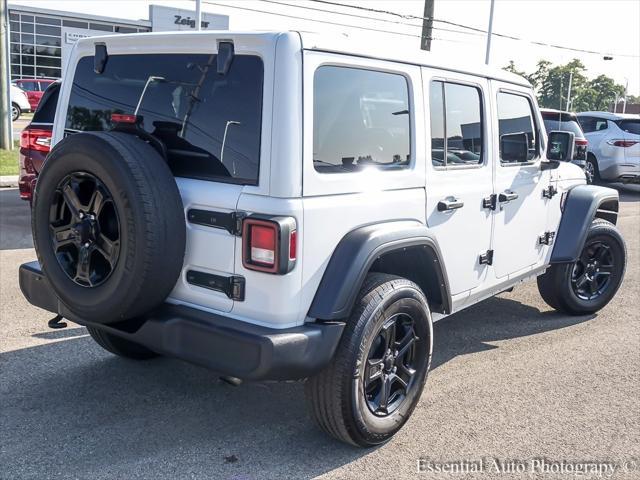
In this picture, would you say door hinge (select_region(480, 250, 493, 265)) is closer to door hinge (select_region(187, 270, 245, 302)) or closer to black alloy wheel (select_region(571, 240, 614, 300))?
black alloy wheel (select_region(571, 240, 614, 300))

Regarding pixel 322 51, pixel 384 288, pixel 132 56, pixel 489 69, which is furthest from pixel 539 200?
pixel 132 56

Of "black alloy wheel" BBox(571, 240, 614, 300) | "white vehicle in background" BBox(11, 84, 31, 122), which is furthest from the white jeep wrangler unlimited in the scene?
→ "white vehicle in background" BBox(11, 84, 31, 122)

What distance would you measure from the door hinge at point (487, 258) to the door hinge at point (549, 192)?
891mm

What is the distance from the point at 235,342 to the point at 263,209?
58cm

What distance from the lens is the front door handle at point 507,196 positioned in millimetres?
4324

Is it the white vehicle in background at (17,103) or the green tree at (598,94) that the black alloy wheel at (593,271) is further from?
the green tree at (598,94)

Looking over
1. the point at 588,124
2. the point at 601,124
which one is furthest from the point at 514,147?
the point at 588,124

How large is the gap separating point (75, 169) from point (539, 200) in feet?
10.7

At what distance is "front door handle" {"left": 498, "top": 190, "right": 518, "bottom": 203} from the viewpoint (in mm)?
4324

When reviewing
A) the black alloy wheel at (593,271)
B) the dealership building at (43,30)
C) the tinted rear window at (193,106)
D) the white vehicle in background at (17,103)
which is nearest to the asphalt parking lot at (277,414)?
the black alloy wheel at (593,271)

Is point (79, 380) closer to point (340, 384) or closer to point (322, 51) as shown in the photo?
point (340, 384)

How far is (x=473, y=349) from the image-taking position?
4.88m

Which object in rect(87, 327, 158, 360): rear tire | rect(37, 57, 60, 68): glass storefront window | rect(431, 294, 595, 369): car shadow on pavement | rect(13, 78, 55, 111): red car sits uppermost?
rect(37, 57, 60, 68): glass storefront window

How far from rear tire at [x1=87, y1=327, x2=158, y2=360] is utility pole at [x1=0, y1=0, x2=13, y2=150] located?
12342 mm
